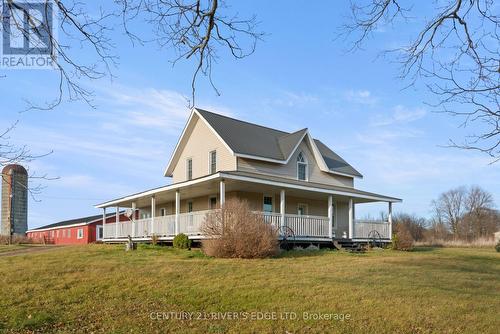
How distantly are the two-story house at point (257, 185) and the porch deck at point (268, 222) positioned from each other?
1.8 inches

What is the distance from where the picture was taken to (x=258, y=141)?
26.7 meters

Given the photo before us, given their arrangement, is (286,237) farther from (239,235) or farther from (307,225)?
(239,235)

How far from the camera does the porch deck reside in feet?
71.2

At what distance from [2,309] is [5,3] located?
663cm

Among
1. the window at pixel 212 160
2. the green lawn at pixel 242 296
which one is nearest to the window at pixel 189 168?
the window at pixel 212 160

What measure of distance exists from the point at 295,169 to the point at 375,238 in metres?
5.88

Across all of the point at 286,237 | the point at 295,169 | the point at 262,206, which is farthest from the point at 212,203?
the point at 286,237

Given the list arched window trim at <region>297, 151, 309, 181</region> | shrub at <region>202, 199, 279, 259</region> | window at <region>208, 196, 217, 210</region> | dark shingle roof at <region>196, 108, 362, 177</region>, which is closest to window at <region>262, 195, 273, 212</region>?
dark shingle roof at <region>196, 108, 362, 177</region>

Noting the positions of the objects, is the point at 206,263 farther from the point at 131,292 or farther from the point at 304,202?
the point at 304,202

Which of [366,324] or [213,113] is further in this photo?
[213,113]

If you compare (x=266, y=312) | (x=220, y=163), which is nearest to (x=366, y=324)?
(x=266, y=312)

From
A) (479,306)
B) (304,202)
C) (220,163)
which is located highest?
(220,163)

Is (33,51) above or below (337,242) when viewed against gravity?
above

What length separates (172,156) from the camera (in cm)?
2962
